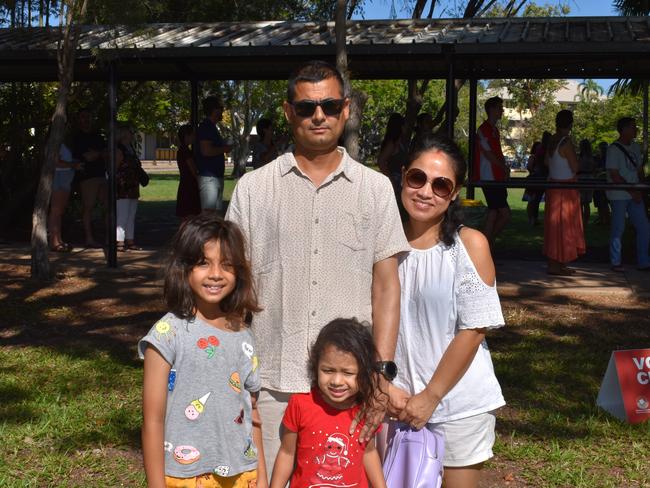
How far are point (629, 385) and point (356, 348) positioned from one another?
317 centimetres

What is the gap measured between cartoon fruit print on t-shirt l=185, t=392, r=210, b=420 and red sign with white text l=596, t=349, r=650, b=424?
3303mm

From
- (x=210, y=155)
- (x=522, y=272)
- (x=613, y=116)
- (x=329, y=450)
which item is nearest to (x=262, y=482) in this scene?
(x=329, y=450)

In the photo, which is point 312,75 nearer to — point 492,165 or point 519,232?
point 492,165

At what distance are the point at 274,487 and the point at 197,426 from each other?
332mm

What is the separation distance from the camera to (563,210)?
34.4 feet

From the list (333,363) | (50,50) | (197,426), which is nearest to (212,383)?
(197,426)

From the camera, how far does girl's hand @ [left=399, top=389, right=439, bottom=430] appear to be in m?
2.80

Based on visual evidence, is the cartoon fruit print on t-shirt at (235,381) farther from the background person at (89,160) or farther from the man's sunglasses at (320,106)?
the background person at (89,160)

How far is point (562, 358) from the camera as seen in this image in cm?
693

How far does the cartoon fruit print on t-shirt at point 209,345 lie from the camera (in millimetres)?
2785

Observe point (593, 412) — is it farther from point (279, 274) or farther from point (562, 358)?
point (279, 274)

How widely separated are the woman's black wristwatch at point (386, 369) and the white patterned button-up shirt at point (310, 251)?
0.20 metres

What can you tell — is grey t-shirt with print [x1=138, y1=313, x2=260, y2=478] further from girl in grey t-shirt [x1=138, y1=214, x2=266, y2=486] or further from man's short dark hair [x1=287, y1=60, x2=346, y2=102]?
man's short dark hair [x1=287, y1=60, x2=346, y2=102]

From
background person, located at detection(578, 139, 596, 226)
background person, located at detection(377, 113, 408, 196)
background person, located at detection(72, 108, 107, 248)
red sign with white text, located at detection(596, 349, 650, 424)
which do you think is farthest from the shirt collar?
background person, located at detection(578, 139, 596, 226)
